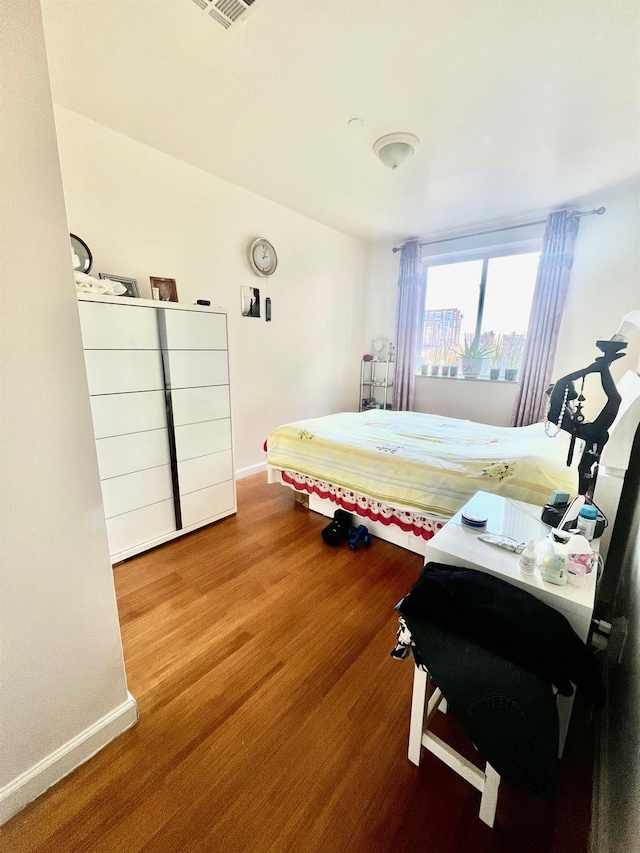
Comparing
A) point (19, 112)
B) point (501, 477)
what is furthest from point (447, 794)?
point (19, 112)

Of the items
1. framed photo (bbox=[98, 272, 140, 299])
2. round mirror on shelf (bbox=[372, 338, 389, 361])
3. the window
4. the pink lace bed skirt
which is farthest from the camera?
round mirror on shelf (bbox=[372, 338, 389, 361])

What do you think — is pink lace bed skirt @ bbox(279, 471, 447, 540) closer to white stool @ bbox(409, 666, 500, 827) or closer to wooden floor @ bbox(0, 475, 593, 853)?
wooden floor @ bbox(0, 475, 593, 853)

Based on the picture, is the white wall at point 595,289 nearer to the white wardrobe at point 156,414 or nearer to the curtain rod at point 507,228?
the curtain rod at point 507,228

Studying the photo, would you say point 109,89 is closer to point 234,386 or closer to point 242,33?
point 242,33

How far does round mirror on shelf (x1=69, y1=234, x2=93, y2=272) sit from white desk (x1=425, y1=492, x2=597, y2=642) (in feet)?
8.05

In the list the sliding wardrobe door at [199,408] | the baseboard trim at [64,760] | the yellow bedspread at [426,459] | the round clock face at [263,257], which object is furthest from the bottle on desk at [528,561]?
the round clock face at [263,257]

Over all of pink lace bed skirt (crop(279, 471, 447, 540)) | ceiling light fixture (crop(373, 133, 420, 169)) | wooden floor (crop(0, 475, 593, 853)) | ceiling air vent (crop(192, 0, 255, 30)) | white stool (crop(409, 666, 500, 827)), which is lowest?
wooden floor (crop(0, 475, 593, 853))

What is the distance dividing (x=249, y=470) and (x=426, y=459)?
2.03 m

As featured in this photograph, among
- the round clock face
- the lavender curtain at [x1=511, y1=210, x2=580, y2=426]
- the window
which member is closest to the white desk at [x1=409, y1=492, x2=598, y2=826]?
the lavender curtain at [x1=511, y1=210, x2=580, y2=426]

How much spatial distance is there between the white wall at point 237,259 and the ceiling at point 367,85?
0.59 ft

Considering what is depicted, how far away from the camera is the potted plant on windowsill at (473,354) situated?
150 inches

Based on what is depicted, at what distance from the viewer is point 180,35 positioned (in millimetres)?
1509

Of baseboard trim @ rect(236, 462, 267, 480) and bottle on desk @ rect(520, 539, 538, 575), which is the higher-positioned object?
bottle on desk @ rect(520, 539, 538, 575)

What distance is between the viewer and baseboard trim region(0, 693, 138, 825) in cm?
93
